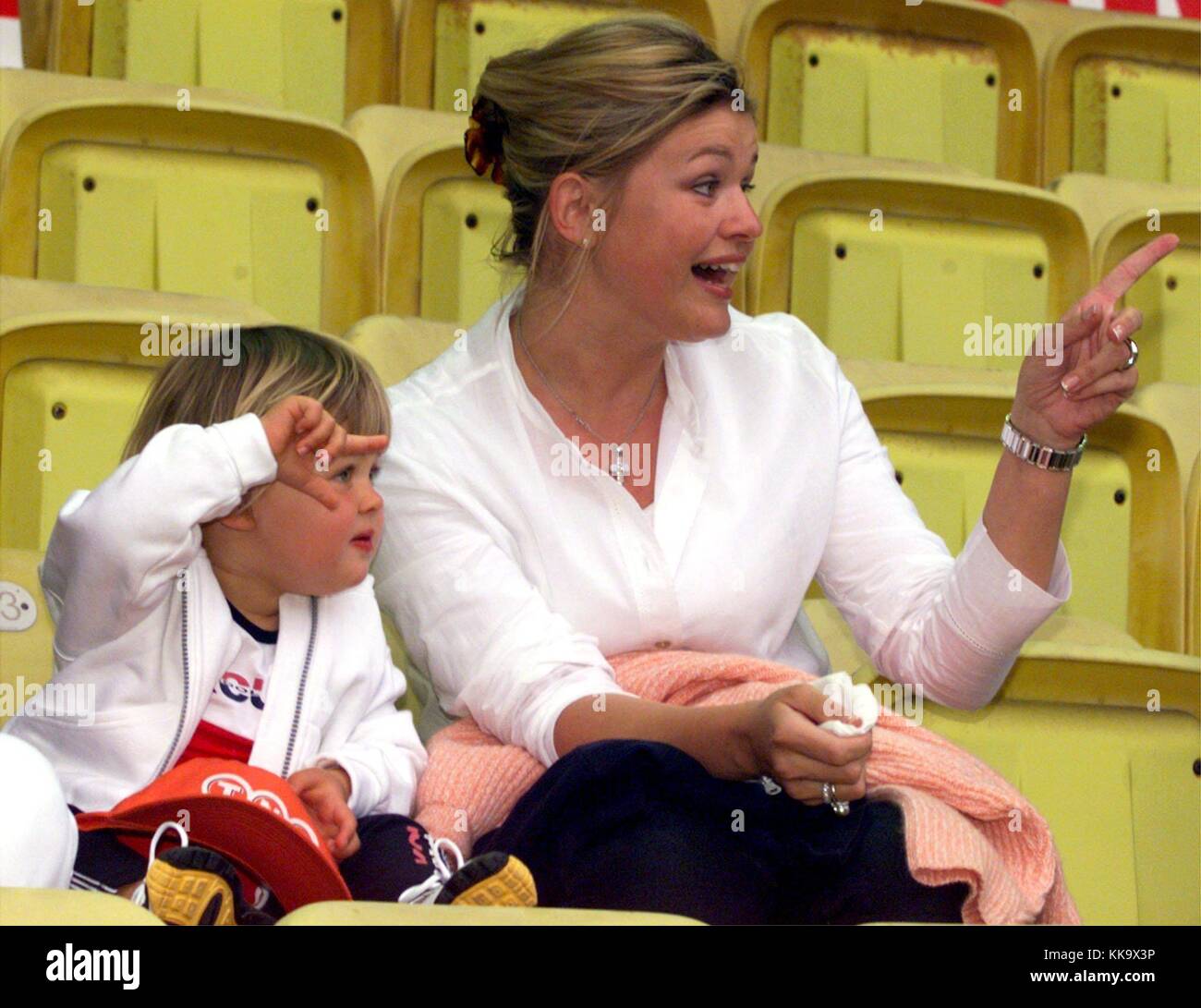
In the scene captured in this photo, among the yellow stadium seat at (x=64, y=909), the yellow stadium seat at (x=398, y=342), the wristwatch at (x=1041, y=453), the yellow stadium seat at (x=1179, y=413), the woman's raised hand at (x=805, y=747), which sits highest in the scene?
the yellow stadium seat at (x=398, y=342)

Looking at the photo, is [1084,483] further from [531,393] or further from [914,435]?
[531,393]

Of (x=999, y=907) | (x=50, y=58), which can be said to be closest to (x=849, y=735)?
(x=999, y=907)

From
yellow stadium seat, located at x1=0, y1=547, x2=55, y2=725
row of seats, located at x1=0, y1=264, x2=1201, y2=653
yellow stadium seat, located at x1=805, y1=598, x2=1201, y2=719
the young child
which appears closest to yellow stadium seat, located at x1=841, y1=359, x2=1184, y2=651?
row of seats, located at x1=0, y1=264, x2=1201, y2=653

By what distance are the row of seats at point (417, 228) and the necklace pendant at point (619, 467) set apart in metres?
0.26

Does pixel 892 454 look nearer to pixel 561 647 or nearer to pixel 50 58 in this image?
pixel 561 647

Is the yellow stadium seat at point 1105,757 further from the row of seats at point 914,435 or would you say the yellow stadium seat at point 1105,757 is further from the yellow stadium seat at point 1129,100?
the yellow stadium seat at point 1129,100

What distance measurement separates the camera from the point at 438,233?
1.61 meters

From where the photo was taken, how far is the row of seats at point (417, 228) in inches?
59.2

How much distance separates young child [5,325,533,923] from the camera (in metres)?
0.94

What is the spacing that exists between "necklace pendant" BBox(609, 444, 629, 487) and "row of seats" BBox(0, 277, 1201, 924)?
191 mm

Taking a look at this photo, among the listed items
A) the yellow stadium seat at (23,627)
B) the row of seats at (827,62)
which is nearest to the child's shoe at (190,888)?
the yellow stadium seat at (23,627)

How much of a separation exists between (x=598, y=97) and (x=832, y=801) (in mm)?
489

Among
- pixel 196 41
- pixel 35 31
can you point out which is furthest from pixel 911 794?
pixel 35 31

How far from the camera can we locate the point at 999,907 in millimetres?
923
